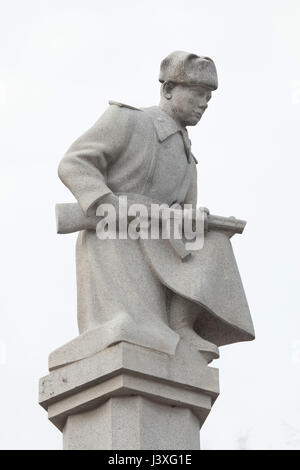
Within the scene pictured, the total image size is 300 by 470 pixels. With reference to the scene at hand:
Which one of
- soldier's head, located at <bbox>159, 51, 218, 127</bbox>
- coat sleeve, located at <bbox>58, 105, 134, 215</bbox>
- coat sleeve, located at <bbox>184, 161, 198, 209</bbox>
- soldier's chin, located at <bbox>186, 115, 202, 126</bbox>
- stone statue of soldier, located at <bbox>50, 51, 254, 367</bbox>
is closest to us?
stone statue of soldier, located at <bbox>50, 51, 254, 367</bbox>

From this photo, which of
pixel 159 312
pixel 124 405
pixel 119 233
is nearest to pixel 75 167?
pixel 119 233

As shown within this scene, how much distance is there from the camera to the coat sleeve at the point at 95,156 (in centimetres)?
1147

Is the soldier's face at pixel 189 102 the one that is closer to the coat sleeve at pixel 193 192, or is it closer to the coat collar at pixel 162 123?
the coat collar at pixel 162 123

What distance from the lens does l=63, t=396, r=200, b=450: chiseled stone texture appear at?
34.7 feet

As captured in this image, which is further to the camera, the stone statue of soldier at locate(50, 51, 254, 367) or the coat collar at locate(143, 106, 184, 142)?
the coat collar at locate(143, 106, 184, 142)

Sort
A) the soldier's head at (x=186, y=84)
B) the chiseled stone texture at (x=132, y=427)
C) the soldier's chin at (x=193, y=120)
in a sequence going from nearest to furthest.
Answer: the chiseled stone texture at (x=132, y=427) → the soldier's head at (x=186, y=84) → the soldier's chin at (x=193, y=120)

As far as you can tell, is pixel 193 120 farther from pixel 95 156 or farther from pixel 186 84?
pixel 95 156

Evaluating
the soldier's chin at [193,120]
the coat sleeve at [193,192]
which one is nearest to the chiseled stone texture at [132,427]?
the coat sleeve at [193,192]

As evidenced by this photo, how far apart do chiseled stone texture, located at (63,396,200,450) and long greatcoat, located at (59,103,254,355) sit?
49 cm

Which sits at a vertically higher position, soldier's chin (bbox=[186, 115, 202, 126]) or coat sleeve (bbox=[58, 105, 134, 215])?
soldier's chin (bbox=[186, 115, 202, 126])

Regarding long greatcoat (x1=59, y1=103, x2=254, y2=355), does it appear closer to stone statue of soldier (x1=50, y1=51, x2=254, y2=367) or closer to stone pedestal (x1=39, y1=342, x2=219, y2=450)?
stone statue of soldier (x1=50, y1=51, x2=254, y2=367)

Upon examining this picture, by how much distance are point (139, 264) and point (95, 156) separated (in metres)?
1.02

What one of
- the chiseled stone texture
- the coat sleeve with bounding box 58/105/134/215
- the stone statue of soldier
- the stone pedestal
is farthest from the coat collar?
the chiseled stone texture

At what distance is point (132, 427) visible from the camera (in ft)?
34.9
